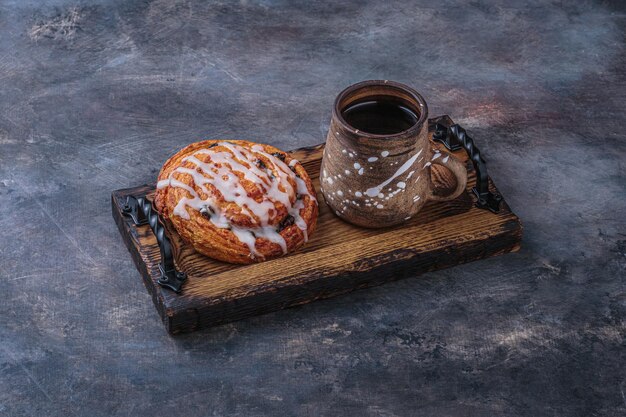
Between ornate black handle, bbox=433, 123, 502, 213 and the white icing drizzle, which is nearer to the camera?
the white icing drizzle

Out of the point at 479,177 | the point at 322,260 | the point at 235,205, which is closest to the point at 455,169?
the point at 479,177

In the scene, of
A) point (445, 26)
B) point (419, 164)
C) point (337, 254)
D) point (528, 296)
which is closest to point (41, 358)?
point (337, 254)

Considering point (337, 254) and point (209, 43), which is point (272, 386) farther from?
point (209, 43)

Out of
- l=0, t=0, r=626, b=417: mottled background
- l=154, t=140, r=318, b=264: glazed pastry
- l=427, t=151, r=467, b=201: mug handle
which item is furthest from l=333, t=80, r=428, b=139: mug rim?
l=0, t=0, r=626, b=417: mottled background

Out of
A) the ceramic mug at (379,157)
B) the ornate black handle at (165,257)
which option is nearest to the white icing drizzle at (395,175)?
the ceramic mug at (379,157)

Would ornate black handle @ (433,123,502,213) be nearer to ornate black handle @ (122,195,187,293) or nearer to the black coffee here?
the black coffee
